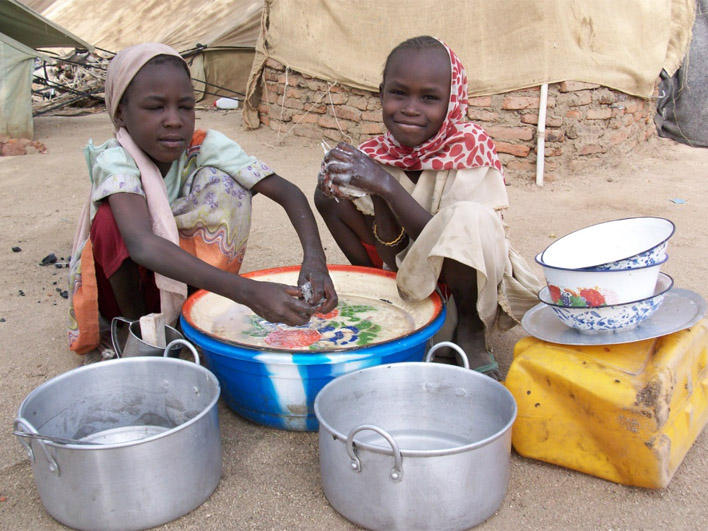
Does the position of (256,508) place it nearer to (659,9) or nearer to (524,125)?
(524,125)

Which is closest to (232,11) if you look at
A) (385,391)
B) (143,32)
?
(143,32)

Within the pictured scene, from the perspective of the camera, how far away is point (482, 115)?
4711mm

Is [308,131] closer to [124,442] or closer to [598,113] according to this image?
[598,113]

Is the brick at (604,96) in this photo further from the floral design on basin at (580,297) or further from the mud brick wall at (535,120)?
the floral design on basin at (580,297)

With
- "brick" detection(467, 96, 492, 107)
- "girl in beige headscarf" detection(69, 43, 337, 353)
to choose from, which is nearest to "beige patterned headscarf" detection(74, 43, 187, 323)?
"girl in beige headscarf" detection(69, 43, 337, 353)

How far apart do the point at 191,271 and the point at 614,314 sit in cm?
110

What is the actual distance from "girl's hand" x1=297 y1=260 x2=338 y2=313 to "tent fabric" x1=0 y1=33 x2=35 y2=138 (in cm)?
504

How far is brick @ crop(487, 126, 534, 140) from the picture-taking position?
15.1ft

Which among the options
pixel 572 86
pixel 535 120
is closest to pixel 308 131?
pixel 535 120

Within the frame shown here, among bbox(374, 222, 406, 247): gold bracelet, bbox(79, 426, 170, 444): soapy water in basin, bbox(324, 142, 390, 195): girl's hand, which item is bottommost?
bbox(79, 426, 170, 444): soapy water in basin

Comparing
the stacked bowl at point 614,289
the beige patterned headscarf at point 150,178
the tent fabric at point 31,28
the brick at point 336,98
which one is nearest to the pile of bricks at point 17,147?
Answer: the tent fabric at point 31,28

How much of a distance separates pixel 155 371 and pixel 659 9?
5101 mm

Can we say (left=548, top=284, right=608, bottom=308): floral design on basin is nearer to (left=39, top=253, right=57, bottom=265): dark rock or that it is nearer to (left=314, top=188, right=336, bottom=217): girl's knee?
(left=314, top=188, right=336, bottom=217): girl's knee

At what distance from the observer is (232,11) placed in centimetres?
906
